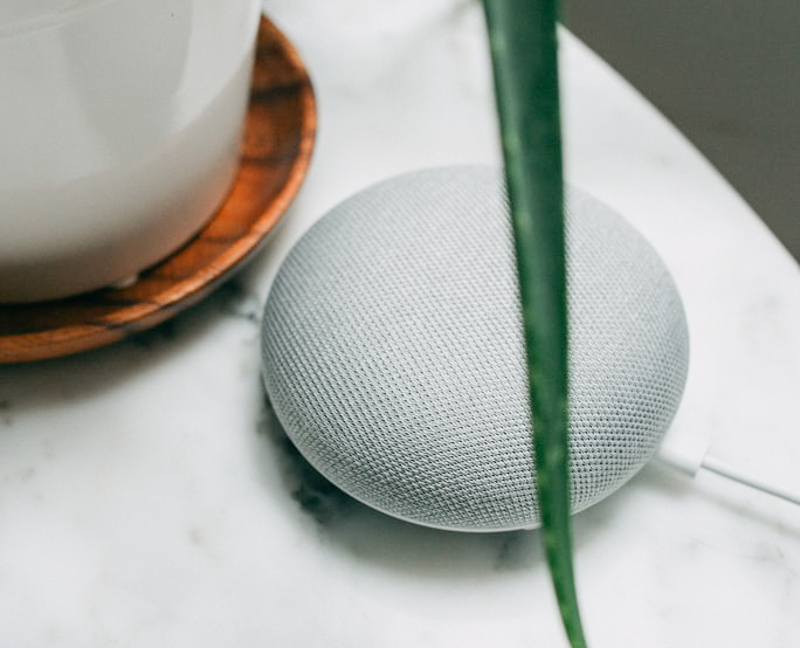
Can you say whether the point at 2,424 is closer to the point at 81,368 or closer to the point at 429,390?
the point at 81,368

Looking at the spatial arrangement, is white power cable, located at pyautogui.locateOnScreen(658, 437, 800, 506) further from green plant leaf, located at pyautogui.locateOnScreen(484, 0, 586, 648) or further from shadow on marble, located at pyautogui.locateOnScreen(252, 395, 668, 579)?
Result: green plant leaf, located at pyautogui.locateOnScreen(484, 0, 586, 648)

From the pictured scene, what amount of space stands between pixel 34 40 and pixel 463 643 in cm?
21

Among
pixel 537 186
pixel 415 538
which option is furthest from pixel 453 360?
pixel 537 186

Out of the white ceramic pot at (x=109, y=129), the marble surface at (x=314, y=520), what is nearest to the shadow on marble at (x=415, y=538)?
the marble surface at (x=314, y=520)

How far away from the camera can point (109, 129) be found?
266 mm

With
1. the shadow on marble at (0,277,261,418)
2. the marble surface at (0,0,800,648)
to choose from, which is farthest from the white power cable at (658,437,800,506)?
the shadow on marble at (0,277,261,418)

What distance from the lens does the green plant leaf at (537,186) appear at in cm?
11

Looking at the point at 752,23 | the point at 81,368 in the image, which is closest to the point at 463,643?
the point at 81,368

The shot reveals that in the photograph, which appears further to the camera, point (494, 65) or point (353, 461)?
point (353, 461)

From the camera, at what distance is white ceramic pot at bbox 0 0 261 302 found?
0.77ft

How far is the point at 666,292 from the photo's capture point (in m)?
0.32

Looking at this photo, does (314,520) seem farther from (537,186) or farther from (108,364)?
(537,186)

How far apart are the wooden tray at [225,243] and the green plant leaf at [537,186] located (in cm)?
23

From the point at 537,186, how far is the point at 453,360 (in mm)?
170
